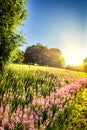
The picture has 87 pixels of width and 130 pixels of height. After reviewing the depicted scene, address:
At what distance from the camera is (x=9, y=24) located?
18.1 meters

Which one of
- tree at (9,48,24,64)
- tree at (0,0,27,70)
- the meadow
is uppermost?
tree at (0,0,27,70)

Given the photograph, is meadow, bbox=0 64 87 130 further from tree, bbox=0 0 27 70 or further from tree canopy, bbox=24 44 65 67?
tree canopy, bbox=24 44 65 67

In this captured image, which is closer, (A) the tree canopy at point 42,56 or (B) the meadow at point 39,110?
(B) the meadow at point 39,110

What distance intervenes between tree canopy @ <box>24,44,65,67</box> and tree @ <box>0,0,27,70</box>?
6099 centimetres

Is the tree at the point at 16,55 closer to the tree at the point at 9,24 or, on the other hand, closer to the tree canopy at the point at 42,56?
the tree at the point at 9,24

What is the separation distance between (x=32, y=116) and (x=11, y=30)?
9.96 metres

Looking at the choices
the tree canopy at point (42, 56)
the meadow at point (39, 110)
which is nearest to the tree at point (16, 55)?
the meadow at point (39, 110)

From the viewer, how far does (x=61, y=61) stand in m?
83.4

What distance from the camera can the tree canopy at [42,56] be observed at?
8088cm

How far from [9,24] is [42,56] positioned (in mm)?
65032

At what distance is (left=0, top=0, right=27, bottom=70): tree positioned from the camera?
55.0ft

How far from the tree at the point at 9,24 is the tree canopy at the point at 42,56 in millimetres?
60992

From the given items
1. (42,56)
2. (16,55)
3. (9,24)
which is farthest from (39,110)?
(42,56)

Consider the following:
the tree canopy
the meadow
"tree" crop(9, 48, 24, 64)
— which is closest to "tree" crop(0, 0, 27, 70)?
"tree" crop(9, 48, 24, 64)
